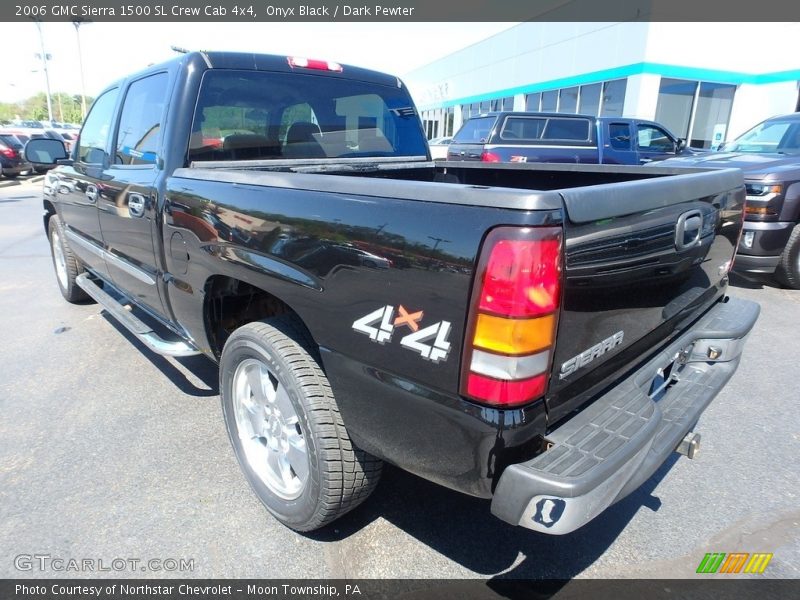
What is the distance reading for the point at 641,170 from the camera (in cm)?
311

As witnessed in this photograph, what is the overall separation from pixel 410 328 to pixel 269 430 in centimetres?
114

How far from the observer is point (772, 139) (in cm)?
725

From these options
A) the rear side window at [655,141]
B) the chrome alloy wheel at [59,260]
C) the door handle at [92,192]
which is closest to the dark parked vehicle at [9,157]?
the chrome alloy wheel at [59,260]

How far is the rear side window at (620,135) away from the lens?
1059 centimetres

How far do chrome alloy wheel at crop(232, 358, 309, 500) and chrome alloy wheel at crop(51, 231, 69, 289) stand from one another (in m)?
3.67

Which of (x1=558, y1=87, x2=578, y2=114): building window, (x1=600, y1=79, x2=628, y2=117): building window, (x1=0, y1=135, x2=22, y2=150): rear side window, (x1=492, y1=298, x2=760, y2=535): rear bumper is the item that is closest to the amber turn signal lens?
(x1=492, y1=298, x2=760, y2=535): rear bumper

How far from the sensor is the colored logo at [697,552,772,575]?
217 cm

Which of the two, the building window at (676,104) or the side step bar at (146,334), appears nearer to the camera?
the side step bar at (146,334)

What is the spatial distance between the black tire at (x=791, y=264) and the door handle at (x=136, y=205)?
6.19 meters

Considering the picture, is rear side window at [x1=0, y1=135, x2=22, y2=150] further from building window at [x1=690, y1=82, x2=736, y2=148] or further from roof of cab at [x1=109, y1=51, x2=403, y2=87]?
building window at [x1=690, y1=82, x2=736, y2=148]

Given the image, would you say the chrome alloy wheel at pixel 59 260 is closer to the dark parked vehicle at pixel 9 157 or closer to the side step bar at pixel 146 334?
the side step bar at pixel 146 334

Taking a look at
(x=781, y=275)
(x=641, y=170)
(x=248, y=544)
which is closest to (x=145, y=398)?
(x=248, y=544)

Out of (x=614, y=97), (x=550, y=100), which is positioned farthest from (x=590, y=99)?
(x=550, y=100)

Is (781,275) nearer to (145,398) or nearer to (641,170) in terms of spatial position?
(641,170)
